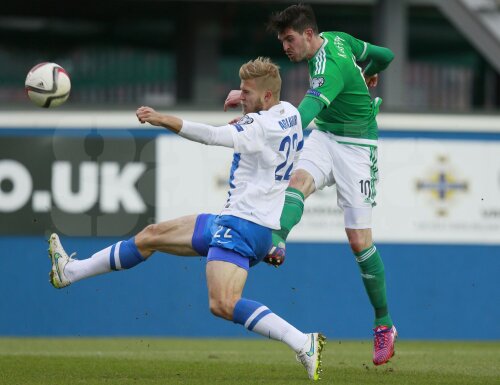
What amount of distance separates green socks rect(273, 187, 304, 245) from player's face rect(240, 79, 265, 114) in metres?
0.99

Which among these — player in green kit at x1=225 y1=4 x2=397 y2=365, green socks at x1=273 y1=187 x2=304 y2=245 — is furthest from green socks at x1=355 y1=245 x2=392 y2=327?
green socks at x1=273 y1=187 x2=304 y2=245

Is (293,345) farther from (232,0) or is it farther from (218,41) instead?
(218,41)

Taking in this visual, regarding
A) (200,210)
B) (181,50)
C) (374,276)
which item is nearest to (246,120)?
(374,276)

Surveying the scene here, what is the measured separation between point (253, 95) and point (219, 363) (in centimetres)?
255

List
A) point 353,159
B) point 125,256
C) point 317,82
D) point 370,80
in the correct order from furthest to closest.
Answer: point 370,80
point 353,159
point 317,82
point 125,256

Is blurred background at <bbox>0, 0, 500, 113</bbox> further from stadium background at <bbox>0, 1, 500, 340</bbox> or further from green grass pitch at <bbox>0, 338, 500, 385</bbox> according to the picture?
green grass pitch at <bbox>0, 338, 500, 385</bbox>

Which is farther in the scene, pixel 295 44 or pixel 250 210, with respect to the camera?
pixel 295 44

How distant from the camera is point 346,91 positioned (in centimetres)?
942

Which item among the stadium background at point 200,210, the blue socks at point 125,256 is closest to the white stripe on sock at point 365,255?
the blue socks at point 125,256

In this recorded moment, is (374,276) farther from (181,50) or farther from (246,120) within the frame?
(181,50)

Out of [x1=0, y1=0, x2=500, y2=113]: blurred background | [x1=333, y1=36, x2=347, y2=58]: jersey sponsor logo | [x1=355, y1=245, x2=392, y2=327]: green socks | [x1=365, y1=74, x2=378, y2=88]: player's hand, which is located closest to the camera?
[x1=333, y1=36, x2=347, y2=58]: jersey sponsor logo

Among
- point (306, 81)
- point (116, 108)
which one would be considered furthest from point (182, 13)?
point (116, 108)

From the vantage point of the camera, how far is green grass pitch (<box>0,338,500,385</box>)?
8.25 m

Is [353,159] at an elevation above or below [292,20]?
below
